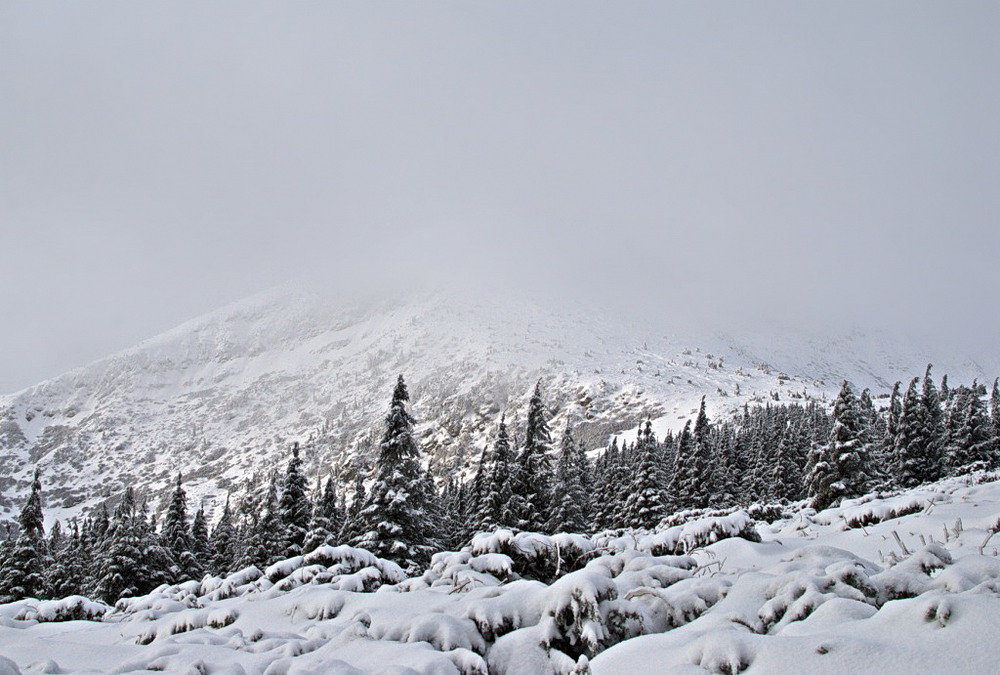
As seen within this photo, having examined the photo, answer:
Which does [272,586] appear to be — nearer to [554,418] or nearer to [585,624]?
[585,624]

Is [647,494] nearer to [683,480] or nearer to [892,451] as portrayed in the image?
[683,480]

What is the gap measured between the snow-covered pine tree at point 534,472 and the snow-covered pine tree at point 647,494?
325 inches

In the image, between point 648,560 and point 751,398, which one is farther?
point 751,398

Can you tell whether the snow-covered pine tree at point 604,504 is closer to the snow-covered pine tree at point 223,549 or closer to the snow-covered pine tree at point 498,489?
the snow-covered pine tree at point 498,489

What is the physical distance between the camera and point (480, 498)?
34.0 metres

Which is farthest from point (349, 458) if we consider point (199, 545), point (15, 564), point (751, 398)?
point (15, 564)

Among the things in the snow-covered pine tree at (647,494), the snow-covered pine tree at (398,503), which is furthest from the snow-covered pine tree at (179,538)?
the snow-covered pine tree at (647,494)

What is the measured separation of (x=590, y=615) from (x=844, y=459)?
1258 inches

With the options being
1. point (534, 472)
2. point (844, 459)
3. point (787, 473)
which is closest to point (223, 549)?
point (534, 472)

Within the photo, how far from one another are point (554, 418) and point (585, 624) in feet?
601

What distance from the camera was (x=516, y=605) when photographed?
6191mm

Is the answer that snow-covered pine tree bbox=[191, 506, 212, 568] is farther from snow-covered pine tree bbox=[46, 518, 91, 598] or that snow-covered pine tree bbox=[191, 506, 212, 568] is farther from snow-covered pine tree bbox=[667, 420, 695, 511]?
snow-covered pine tree bbox=[667, 420, 695, 511]

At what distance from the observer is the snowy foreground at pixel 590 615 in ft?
13.5

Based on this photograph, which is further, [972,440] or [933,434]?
[972,440]
